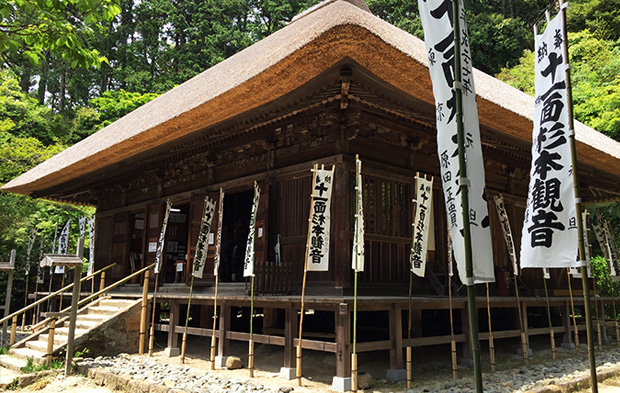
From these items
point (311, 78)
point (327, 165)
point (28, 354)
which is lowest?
point (28, 354)

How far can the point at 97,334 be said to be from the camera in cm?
773

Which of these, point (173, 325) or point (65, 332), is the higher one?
point (173, 325)

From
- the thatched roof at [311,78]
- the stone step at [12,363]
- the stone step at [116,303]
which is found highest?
the thatched roof at [311,78]

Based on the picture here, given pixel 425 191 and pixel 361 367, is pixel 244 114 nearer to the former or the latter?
pixel 425 191

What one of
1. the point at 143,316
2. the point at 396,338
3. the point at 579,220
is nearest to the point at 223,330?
the point at 143,316

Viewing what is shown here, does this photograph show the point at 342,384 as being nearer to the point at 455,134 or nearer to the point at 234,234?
the point at 455,134

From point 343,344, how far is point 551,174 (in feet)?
9.61

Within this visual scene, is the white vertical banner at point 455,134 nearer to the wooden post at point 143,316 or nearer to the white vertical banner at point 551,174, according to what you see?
the white vertical banner at point 551,174

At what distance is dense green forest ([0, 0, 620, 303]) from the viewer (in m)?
14.1

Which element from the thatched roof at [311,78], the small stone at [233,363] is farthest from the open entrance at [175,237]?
the small stone at [233,363]

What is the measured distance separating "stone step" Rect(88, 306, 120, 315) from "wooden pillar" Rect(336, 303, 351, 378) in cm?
481

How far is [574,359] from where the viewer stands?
7777 millimetres

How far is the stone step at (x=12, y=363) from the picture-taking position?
6.90 metres

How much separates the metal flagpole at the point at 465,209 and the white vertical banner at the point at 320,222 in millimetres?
3023
